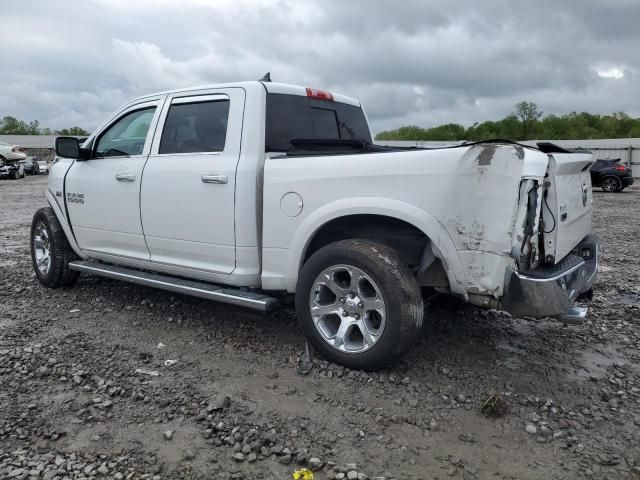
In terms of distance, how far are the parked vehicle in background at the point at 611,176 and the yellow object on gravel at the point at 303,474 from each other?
20449mm

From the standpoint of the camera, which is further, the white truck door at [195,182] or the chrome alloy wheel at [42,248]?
the chrome alloy wheel at [42,248]

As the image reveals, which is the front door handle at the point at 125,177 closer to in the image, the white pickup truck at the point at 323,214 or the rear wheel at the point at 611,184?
the white pickup truck at the point at 323,214

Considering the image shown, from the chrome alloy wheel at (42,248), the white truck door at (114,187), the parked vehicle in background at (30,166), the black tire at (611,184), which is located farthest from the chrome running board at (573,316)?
the parked vehicle in background at (30,166)

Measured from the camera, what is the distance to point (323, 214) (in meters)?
3.78

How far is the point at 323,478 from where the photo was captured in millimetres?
2664

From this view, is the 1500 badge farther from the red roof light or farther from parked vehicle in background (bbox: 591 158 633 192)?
parked vehicle in background (bbox: 591 158 633 192)

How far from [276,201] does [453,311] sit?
211 centimetres

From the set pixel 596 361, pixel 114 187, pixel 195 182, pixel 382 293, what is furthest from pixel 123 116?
pixel 596 361

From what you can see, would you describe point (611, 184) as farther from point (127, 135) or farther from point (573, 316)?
point (127, 135)

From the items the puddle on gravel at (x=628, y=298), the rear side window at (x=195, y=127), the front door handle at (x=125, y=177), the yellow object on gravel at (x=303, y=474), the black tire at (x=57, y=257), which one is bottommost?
the yellow object on gravel at (x=303, y=474)

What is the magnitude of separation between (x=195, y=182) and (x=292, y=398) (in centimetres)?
188

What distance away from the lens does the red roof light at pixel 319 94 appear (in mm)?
4762

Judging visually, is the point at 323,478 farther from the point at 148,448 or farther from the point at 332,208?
the point at 332,208

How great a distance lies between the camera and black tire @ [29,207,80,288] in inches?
225
